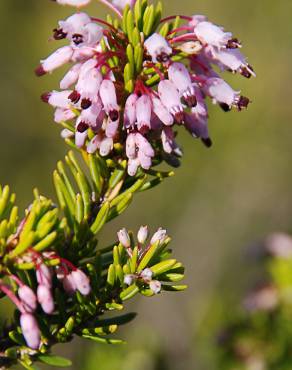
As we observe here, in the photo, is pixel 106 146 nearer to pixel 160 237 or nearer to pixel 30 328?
pixel 160 237

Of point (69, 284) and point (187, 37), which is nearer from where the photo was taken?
point (69, 284)


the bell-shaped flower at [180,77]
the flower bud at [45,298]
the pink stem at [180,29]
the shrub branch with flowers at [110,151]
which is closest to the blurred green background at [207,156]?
the shrub branch with flowers at [110,151]

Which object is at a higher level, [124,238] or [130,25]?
[130,25]

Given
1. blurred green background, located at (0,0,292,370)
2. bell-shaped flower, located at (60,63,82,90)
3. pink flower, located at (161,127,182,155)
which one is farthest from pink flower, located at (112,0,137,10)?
blurred green background, located at (0,0,292,370)

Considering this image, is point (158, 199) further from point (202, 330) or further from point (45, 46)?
point (202, 330)

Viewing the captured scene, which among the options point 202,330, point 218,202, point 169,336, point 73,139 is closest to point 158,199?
point 218,202

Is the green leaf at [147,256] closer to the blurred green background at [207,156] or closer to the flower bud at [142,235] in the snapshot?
the flower bud at [142,235]

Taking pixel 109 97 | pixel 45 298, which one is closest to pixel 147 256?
pixel 45 298
